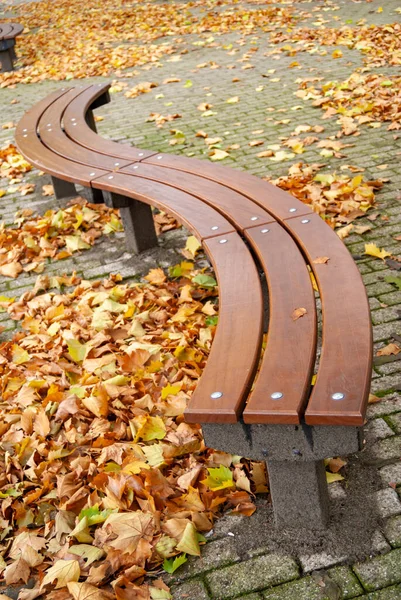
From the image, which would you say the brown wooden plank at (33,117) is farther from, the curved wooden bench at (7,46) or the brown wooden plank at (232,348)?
the curved wooden bench at (7,46)

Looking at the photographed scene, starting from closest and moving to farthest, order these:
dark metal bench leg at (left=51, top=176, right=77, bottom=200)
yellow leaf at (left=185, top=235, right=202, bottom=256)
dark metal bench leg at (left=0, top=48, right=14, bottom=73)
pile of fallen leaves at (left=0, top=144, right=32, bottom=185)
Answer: yellow leaf at (left=185, top=235, right=202, bottom=256)
dark metal bench leg at (left=51, top=176, right=77, bottom=200)
pile of fallen leaves at (left=0, top=144, right=32, bottom=185)
dark metal bench leg at (left=0, top=48, right=14, bottom=73)

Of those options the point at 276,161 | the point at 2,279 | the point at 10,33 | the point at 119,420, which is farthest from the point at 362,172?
the point at 10,33

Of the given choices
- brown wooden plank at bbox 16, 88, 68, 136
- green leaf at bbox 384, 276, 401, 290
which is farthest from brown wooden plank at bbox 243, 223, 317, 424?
brown wooden plank at bbox 16, 88, 68, 136

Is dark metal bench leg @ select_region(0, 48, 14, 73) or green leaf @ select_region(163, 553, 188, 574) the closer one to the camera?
green leaf @ select_region(163, 553, 188, 574)

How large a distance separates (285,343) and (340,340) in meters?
0.15

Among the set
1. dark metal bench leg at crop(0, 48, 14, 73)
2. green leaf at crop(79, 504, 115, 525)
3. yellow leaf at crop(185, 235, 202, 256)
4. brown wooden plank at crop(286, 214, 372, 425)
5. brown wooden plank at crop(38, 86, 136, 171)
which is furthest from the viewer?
dark metal bench leg at crop(0, 48, 14, 73)

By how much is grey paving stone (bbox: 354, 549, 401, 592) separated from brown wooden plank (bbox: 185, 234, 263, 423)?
1.85 feet

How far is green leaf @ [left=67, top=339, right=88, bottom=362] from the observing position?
3.18 metres

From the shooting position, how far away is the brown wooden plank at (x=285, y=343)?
1.81 metres

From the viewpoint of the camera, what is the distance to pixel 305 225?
2898 mm

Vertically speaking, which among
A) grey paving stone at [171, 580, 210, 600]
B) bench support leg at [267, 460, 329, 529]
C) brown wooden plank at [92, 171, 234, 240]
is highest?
brown wooden plank at [92, 171, 234, 240]

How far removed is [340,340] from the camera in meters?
2.01

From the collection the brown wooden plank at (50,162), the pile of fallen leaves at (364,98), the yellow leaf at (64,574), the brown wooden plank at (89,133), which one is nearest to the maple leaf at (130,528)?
the yellow leaf at (64,574)

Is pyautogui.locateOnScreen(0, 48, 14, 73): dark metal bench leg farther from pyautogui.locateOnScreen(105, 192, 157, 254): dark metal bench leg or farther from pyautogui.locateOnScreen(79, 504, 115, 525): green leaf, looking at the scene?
pyautogui.locateOnScreen(79, 504, 115, 525): green leaf
